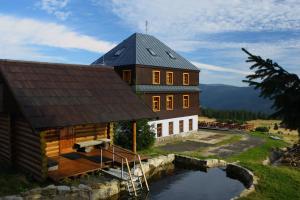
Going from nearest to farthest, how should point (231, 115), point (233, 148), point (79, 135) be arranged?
point (79, 135) → point (233, 148) → point (231, 115)

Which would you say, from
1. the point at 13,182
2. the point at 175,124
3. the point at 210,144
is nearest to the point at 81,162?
the point at 13,182

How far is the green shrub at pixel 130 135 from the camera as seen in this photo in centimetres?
2617

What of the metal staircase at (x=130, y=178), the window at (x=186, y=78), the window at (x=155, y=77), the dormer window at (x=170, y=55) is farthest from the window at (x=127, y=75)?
the metal staircase at (x=130, y=178)

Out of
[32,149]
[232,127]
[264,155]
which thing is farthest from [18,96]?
[232,127]

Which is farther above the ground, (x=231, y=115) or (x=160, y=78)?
(x=160, y=78)

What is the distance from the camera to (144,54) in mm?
32406

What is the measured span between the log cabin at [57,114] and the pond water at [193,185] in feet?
12.8

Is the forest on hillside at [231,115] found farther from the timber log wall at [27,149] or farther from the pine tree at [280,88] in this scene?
the pine tree at [280,88]

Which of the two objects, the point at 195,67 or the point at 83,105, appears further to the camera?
the point at 195,67

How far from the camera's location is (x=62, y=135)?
19.8 m

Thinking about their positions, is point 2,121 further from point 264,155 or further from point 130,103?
point 264,155

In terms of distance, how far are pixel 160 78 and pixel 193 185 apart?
1551 centimetres

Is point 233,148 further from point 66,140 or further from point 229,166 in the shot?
point 66,140

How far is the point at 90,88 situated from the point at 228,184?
34.6 ft
